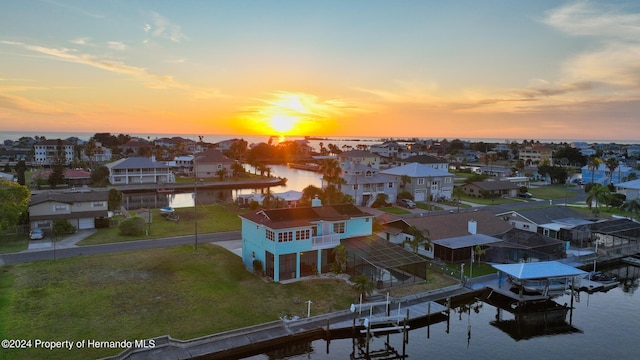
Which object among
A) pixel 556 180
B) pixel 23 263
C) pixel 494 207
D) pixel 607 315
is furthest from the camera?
pixel 556 180

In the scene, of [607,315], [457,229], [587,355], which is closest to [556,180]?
[457,229]

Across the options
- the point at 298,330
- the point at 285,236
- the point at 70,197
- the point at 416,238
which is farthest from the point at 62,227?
the point at 416,238

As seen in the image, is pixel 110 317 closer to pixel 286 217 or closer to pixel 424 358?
pixel 286 217

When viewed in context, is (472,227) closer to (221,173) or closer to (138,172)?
(221,173)

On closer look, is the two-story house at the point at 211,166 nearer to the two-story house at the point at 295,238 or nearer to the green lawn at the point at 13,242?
the green lawn at the point at 13,242

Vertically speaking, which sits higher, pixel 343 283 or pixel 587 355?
pixel 343 283

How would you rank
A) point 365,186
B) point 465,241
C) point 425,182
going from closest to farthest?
1. point 465,241
2. point 365,186
3. point 425,182

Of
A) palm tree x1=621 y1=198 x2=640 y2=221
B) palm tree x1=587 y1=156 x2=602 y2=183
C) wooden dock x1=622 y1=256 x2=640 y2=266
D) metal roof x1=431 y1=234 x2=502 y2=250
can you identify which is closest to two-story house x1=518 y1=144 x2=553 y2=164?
palm tree x1=587 y1=156 x2=602 y2=183
